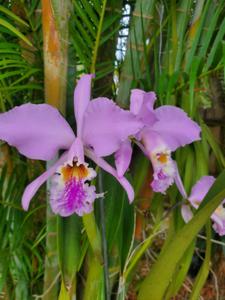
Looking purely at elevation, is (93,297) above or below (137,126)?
below

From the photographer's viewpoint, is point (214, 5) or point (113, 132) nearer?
point (113, 132)

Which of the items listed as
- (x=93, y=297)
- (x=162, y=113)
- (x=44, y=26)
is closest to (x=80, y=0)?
(x=44, y=26)

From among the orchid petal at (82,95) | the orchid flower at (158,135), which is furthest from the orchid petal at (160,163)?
the orchid petal at (82,95)

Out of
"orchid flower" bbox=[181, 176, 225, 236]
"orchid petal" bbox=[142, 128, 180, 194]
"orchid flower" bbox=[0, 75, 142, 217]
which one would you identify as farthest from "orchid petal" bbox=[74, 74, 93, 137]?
"orchid flower" bbox=[181, 176, 225, 236]

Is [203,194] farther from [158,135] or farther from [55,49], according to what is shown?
[55,49]

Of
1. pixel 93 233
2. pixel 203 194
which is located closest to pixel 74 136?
pixel 93 233

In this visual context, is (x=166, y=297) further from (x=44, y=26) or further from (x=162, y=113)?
(x=44, y=26)
